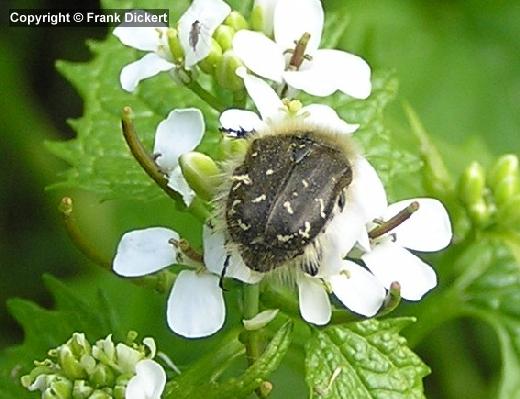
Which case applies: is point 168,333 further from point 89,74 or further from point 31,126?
point 31,126

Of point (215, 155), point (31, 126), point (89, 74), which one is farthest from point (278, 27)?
point (31, 126)

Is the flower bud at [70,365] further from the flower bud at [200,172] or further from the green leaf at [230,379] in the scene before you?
the flower bud at [200,172]

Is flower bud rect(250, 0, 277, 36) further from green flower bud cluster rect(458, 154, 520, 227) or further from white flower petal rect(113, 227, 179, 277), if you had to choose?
green flower bud cluster rect(458, 154, 520, 227)

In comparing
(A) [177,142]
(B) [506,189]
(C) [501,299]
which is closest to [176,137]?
(A) [177,142]

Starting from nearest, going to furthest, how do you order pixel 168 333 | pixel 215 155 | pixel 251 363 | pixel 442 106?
pixel 251 363 < pixel 215 155 < pixel 168 333 < pixel 442 106

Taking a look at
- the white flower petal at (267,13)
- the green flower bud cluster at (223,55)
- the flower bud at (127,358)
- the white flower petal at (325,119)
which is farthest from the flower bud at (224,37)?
the flower bud at (127,358)

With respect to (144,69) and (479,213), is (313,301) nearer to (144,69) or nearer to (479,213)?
(144,69)

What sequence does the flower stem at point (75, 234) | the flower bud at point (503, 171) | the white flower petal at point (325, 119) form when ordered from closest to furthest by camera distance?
the flower stem at point (75, 234)
the white flower petal at point (325, 119)
the flower bud at point (503, 171)
